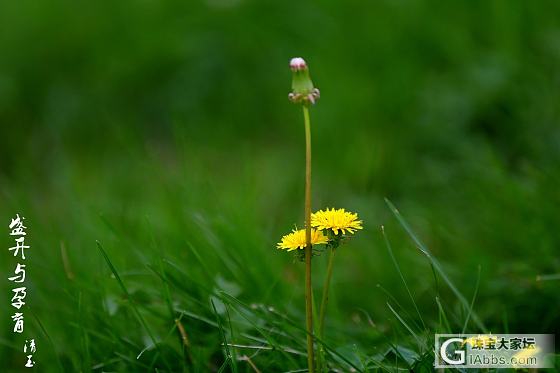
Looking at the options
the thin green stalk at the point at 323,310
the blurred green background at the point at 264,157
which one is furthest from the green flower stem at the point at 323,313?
the blurred green background at the point at 264,157

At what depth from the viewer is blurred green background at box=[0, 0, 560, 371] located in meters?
1.63

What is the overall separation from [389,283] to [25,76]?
2039mm

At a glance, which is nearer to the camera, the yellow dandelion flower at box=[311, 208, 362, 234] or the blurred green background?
the yellow dandelion flower at box=[311, 208, 362, 234]

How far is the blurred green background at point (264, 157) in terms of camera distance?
1.63 m

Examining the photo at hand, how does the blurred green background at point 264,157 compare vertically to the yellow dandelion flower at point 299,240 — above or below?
above

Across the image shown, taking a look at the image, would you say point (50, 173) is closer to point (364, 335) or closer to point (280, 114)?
point (280, 114)

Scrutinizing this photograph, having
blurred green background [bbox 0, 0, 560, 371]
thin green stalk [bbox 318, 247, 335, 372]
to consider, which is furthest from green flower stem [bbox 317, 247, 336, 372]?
blurred green background [bbox 0, 0, 560, 371]

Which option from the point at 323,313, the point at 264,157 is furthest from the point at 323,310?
the point at 264,157

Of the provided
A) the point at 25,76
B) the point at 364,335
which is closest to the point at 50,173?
the point at 25,76

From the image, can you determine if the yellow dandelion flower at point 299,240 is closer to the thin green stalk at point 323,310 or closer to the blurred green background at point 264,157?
the thin green stalk at point 323,310

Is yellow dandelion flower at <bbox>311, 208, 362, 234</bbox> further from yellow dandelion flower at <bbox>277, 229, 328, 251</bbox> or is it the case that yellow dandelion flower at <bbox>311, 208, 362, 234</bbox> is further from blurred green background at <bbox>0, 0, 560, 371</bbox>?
blurred green background at <bbox>0, 0, 560, 371</bbox>

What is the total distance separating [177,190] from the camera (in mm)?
2025

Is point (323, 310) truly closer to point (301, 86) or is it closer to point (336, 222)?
point (336, 222)

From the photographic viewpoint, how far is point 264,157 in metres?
2.81
